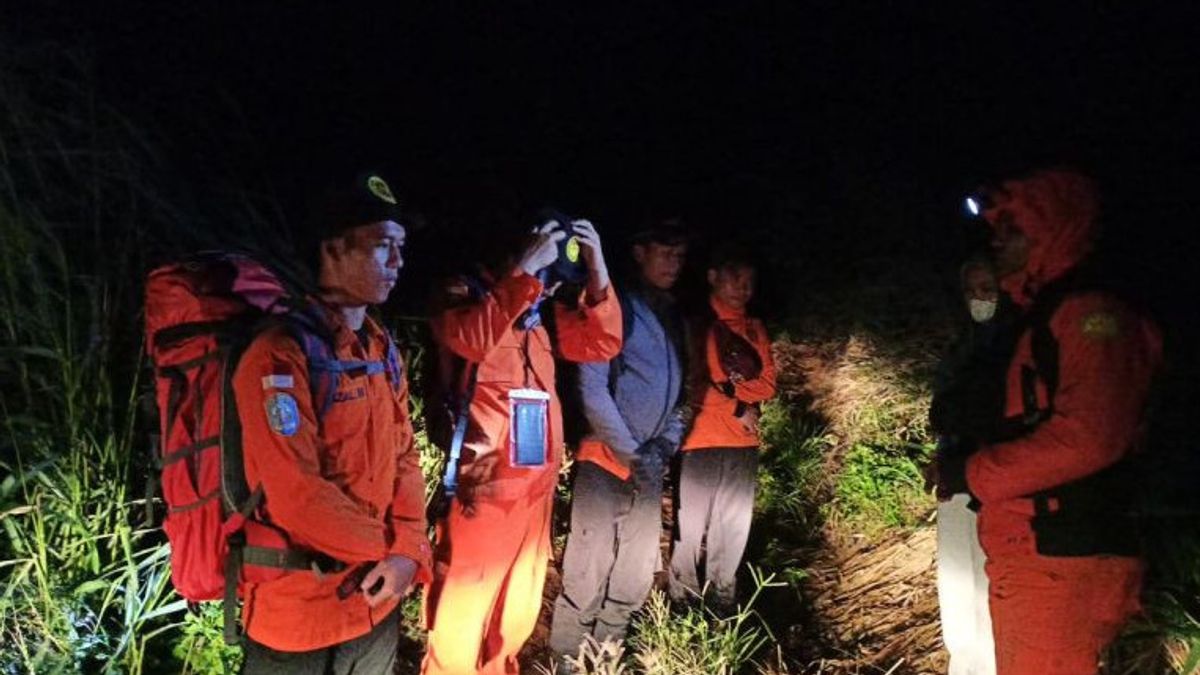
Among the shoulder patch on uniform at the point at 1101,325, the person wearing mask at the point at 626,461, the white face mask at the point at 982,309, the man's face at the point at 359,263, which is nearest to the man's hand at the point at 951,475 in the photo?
the shoulder patch on uniform at the point at 1101,325

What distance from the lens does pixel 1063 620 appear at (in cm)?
266

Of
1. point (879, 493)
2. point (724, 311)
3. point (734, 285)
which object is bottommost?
point (879, 493)

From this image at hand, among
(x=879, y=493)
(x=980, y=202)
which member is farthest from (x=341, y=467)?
(x=879, y=493)

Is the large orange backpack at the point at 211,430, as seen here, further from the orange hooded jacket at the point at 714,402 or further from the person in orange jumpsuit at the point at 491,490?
the orange hooded jacket at the point at 714,402

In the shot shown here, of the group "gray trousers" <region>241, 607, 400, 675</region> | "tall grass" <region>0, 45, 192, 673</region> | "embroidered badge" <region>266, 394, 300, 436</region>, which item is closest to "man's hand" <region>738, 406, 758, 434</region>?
"gray trousers" <region>241, 607, 400, 675</region>

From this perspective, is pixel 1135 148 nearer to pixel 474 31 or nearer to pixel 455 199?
pixel 455 199

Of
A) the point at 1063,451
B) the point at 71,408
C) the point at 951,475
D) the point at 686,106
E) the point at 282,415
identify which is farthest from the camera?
the point at 686,106

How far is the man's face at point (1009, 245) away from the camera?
2881mm

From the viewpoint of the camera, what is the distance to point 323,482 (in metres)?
2.33

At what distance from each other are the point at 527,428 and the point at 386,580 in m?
1.10

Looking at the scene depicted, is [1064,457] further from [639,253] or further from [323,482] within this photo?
[639,253]

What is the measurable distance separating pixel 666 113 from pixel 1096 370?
39.6ft

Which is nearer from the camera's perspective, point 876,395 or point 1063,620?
point 1063,620

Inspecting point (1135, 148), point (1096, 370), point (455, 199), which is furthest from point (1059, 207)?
point (455, 199)
